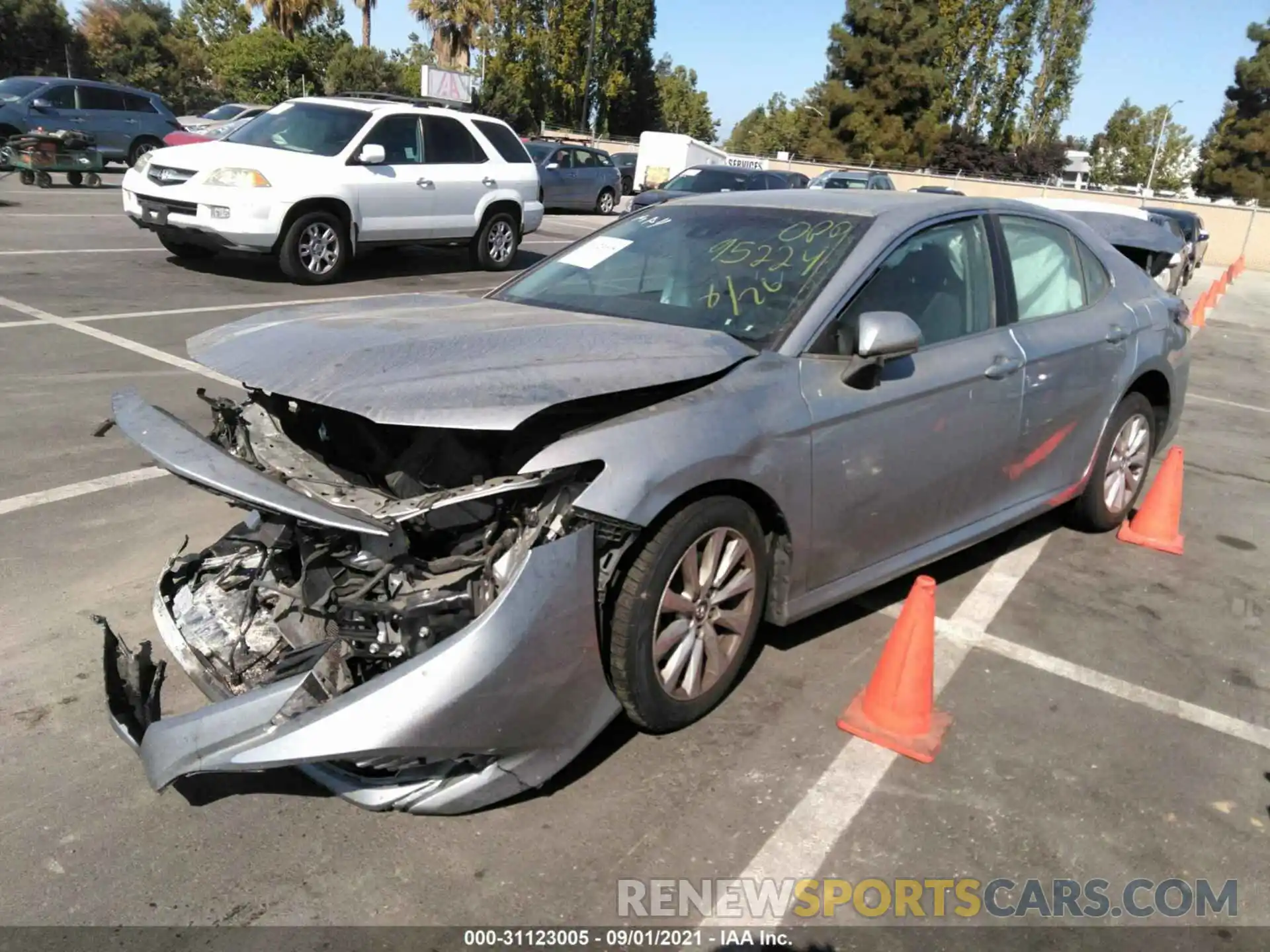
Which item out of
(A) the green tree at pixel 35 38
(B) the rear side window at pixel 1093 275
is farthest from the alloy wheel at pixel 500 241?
(A) the green tree at pixel 35 38

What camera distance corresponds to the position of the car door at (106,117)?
21.1m

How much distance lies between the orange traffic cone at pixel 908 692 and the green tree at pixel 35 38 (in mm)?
54972

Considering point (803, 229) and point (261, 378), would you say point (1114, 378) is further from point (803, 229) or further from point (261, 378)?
point (261, 378)

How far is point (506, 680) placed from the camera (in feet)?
8.73

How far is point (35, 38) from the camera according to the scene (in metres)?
48.4

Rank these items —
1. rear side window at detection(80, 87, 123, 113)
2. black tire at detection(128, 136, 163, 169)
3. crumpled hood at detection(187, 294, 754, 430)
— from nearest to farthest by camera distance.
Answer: crumpled hood at detection(187, 294, 754, 430), rear side window at detection(80, 87, 123, 113), black tire at detection(128, 136, 163, 169)

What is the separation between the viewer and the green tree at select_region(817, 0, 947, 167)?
192 ft

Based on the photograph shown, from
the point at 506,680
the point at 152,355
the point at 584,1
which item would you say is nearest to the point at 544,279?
the point at 506,680

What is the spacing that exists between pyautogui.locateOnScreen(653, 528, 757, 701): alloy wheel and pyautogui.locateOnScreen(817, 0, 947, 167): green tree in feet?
193

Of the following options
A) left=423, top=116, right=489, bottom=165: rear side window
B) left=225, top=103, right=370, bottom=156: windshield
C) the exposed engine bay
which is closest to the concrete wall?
left=423, top=116, right=489, bottom=165: rear side window

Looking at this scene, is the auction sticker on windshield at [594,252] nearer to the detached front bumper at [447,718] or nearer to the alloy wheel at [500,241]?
the detached front bumper at [447,718]

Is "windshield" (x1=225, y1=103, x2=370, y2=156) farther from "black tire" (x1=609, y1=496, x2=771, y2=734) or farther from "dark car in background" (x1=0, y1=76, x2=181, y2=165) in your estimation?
"dark car in background" (x1=0, y1=76, x2=181, y2=165)

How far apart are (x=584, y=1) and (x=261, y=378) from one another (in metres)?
54.9

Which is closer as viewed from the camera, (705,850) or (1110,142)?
(705,850)
